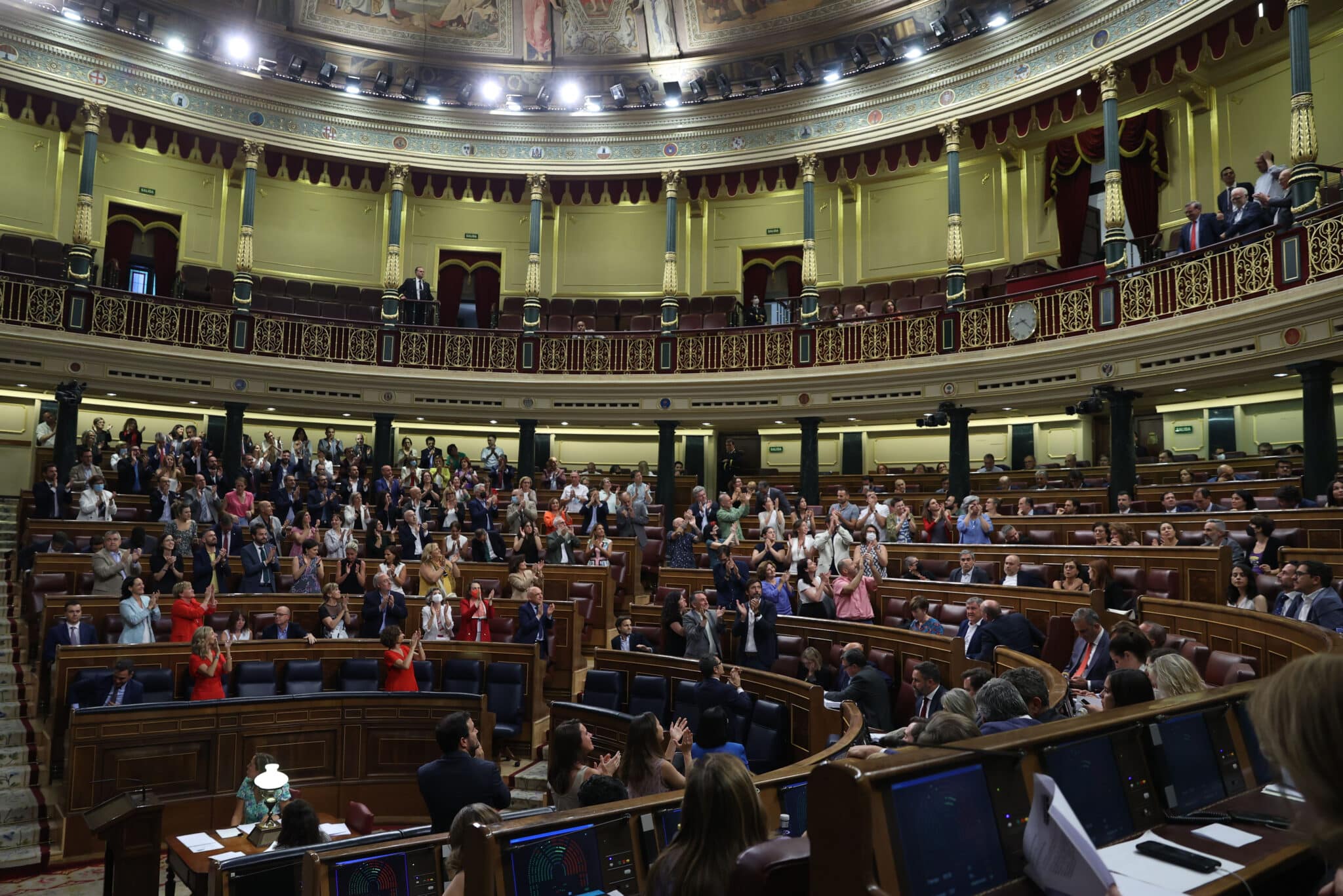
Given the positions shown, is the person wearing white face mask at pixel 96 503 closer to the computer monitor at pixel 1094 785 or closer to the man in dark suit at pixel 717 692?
the man in dark suit at pixel 717 692

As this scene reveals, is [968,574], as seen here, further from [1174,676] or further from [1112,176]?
[1112,176]

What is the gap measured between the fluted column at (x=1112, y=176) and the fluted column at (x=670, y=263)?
734cm

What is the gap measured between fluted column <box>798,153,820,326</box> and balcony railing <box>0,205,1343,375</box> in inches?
14.1

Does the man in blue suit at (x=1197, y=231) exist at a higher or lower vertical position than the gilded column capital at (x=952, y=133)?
lower

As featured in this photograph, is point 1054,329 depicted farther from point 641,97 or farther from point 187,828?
point 187,828

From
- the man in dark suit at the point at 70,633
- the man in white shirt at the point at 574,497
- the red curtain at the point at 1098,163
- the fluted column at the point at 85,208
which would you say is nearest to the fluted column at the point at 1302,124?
the red curtain at the point at 1098,163

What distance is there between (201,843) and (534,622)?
3.95 meters

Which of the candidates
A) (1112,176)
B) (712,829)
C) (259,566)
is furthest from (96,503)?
(1112,176)

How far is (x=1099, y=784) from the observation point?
2.62 meters

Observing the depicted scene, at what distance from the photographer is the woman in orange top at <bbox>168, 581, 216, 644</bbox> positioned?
827 cm

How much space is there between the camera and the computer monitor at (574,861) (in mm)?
2742

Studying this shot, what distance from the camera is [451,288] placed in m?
20.4

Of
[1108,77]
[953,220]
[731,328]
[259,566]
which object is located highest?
[1108,77]

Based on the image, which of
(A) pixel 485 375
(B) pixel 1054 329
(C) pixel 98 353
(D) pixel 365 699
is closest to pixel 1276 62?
(B) pixel 1054 329
